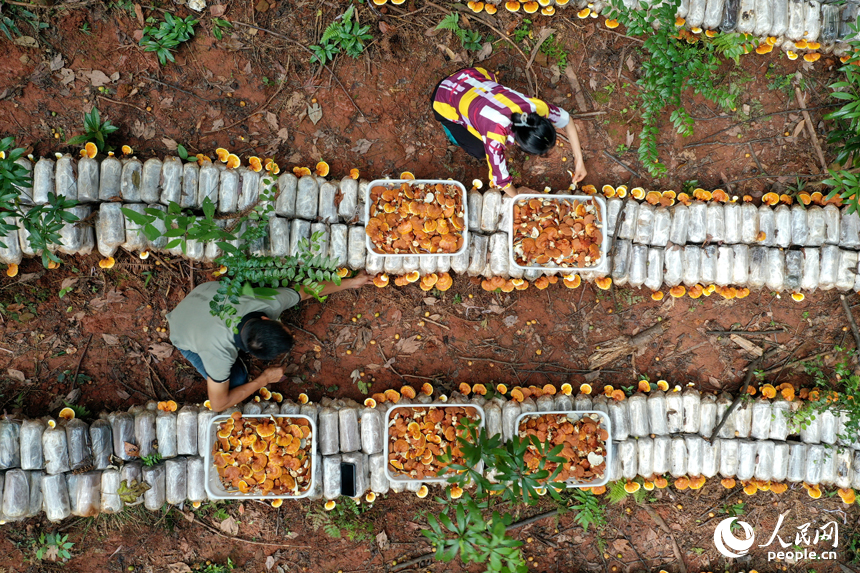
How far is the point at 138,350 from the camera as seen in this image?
16.4 feet

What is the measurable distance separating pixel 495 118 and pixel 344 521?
4036mm

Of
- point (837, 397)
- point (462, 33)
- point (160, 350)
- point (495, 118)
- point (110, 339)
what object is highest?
point (462, 33)

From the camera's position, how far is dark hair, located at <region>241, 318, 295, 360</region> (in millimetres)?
3809

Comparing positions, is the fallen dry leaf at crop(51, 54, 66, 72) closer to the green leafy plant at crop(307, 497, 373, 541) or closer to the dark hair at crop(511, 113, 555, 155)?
the dark hair at crop(511, 113, 555, 155)

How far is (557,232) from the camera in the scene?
451cm

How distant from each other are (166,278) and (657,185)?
5.02 m

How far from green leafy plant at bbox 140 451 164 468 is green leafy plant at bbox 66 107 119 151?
9.43 feet

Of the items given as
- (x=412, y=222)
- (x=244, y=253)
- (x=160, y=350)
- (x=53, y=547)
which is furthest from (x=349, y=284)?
(x=53, y=547)

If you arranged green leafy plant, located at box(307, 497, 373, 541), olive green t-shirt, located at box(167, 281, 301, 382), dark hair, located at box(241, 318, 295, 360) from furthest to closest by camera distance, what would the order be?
1. green leafy plant, located at box(307, 497, 373, 541)
2. olive green t-shirt, located at box(167, 281, 301, 382)
3. dark hair, located at box(241, 318, 295, 360)

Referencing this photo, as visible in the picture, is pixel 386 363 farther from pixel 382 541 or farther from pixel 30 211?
pixel 30 211

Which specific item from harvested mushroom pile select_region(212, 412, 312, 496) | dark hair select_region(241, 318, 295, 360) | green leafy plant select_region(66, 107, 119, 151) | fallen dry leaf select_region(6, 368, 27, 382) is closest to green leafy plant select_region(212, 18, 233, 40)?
green leafy plant select_region(66, 107, 119, 151)

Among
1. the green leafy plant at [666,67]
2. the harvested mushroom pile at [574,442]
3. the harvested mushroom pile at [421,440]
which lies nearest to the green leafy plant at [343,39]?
the green leafy plant at [666,67]

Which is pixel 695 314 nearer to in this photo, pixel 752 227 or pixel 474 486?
pixel 752 227

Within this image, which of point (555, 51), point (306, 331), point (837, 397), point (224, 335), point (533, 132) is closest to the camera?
point (533, 132)
